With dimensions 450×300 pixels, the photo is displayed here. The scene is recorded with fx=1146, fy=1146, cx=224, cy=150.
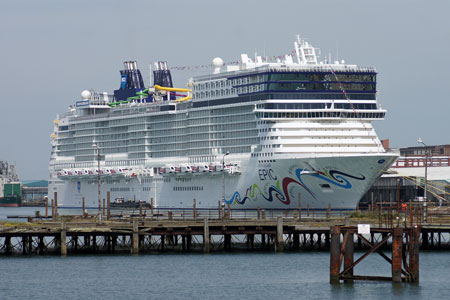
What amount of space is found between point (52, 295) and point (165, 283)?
21.0 feet

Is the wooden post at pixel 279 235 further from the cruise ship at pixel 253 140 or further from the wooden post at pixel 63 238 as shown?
the cruise ship at pixel 253 140

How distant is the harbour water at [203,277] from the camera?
54.2 meters

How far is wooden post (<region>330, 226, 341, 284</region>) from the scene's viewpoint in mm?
52844

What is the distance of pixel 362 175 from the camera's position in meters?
105

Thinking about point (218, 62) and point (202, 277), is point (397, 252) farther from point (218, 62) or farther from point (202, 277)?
point (218, 62)

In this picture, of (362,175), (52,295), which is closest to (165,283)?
(52,295)

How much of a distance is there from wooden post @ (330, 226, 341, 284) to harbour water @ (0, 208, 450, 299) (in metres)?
0.50

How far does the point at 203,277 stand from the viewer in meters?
60.7

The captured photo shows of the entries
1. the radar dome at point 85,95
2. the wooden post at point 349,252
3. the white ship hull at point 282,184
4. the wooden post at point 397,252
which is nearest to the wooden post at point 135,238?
the wooden post at point 349,252

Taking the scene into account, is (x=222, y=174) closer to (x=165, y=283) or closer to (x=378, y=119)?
(x=378, y=119)

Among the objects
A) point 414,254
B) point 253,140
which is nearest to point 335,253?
point 414,254

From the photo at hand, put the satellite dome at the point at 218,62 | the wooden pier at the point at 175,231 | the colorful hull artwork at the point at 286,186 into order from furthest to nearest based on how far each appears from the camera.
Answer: the satellite dome at the point at 218,62 → the colorful hull artwork at the point at 286,186 → the wooden pier at the point at 175,231

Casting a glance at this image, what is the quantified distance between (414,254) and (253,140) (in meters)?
61.2

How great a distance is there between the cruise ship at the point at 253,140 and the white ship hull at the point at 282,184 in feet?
0.33
